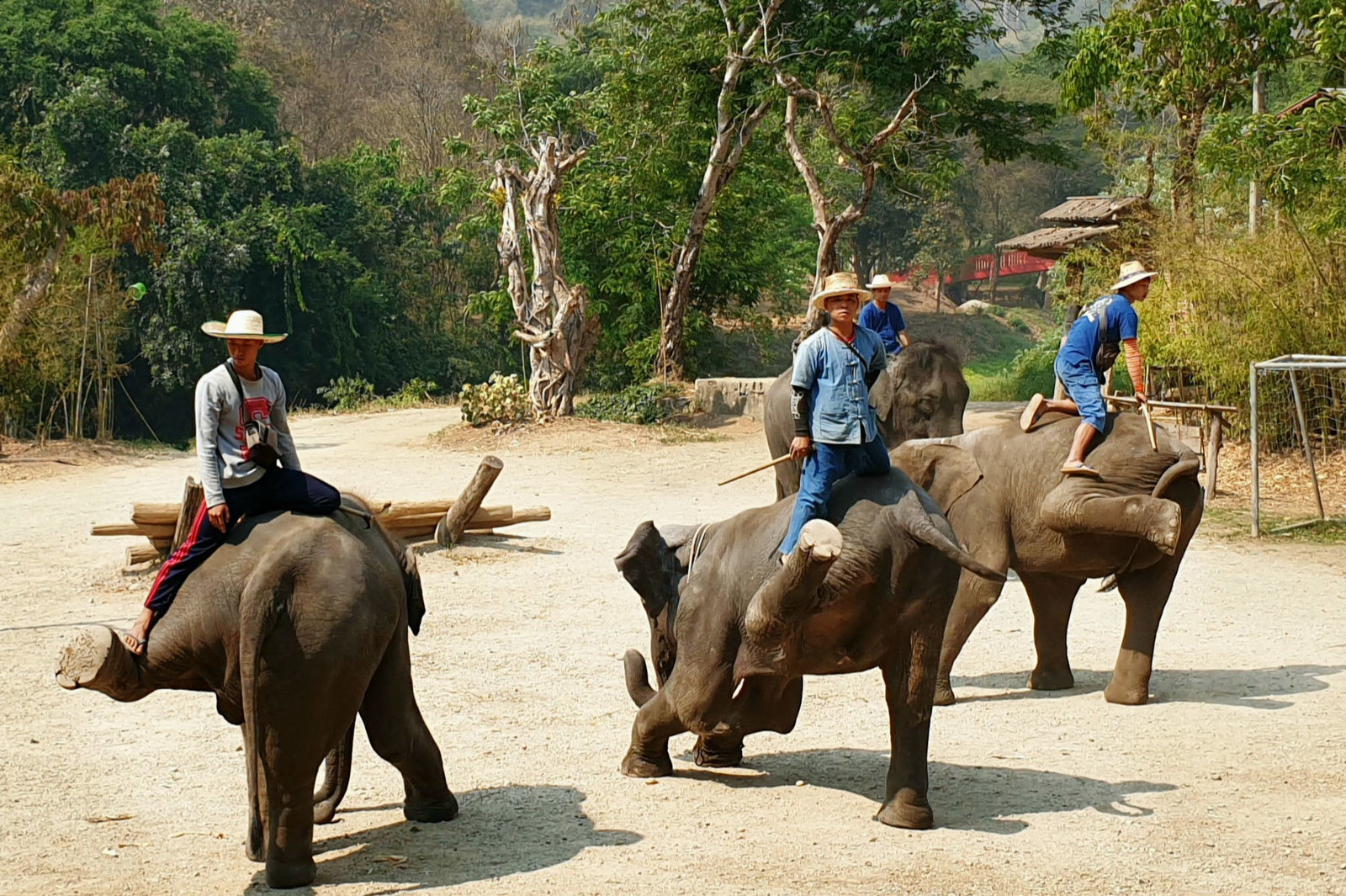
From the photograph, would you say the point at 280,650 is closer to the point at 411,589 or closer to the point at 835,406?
the point at 411,589

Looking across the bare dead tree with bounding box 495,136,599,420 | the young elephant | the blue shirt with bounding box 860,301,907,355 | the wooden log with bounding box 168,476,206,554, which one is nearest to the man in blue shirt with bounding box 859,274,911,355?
the blue shirt with bounding box 860,301,907,355

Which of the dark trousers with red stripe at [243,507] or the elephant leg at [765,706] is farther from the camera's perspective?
the elephant leg at [765,706]

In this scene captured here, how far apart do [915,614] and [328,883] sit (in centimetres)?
256

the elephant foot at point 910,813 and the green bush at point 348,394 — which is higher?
the green bush at point 348,394

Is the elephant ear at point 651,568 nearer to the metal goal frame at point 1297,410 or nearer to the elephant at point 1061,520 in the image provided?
the elephant at point 1061,520

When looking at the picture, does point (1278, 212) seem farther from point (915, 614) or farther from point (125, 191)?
point (125, 191)

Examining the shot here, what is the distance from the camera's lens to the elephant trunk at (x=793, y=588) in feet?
18.3

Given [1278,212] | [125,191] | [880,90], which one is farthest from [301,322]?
[1278,212]

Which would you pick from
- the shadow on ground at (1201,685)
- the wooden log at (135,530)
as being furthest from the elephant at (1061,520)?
the wooden log at (135,530)

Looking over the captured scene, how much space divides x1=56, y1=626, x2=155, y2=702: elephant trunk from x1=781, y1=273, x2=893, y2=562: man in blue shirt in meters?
2.67

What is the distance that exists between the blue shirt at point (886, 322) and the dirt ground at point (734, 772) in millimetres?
2385

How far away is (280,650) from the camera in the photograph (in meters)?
5.37

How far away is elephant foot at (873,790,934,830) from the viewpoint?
6.09 m

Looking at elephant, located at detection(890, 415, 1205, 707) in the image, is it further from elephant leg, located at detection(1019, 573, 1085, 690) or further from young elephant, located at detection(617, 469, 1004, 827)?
young elephant, located at detection(617, 469, 1004, 827)
